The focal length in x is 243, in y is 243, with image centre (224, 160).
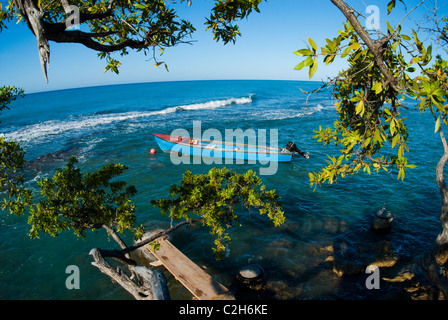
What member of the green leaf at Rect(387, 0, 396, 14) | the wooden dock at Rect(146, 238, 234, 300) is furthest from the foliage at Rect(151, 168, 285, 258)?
the green leaf at Rect(387, 0, 396, 14)

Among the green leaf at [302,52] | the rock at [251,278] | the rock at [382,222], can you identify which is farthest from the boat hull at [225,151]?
the green leaf at [302,52]

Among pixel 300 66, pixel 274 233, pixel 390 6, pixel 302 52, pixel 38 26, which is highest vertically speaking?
pixel 390 6

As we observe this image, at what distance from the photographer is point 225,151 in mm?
21484

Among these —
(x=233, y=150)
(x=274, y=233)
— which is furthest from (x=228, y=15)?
(x=233, y=150)

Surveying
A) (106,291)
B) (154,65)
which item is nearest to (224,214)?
(154,65)

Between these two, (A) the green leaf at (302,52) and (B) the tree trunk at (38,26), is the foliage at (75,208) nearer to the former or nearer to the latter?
(B) the tree trunk at (38,26)

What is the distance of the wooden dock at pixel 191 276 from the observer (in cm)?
822

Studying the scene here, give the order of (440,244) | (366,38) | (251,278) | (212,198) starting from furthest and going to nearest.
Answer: (251,278) < (212,198) < (440,244) < (366,38)

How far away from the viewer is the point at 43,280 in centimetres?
1071

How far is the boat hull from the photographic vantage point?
20984mm

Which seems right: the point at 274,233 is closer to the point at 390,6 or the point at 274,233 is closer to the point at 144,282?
the point at 144,282

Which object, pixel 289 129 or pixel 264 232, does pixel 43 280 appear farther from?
pixel 289 129

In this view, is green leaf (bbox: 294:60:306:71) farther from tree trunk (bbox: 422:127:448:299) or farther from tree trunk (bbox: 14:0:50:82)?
tree trunk (bbox: 422:127:448:299)

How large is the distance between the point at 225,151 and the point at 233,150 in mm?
778
